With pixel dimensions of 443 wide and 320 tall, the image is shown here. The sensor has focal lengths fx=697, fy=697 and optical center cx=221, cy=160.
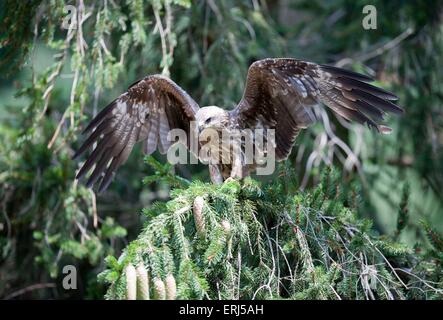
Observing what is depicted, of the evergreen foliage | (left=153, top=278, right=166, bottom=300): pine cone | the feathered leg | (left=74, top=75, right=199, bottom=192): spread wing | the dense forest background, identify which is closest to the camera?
(left=153, top=278, right=166, bottom=300): pine cone

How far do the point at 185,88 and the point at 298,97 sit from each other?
2.45m

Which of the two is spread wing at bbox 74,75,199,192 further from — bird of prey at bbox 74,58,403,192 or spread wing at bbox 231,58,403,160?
spread wing at bbox 231,58,403,160

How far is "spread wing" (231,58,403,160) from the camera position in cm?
539

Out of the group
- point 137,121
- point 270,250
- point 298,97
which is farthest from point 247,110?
point 270,250

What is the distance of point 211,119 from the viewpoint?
6.12 m

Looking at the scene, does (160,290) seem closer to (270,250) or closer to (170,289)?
(170,289)

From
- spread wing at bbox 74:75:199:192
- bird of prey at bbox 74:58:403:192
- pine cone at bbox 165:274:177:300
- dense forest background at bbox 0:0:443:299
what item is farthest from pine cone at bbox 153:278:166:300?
spread wing at bbox 74:75:199:192

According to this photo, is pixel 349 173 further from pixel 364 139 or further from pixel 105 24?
pixel 105 24

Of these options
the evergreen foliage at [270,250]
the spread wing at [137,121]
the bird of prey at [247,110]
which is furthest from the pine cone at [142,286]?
the spread wing at [137,121]

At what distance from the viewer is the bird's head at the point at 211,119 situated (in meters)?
6.11

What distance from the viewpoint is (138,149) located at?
772 centimetres

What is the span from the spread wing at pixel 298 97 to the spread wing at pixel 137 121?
623mm

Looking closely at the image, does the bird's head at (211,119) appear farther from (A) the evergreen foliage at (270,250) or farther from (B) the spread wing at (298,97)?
(A) the evergreen foliage at (270,250)

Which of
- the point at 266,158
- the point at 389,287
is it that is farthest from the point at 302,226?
the point at 266,158
